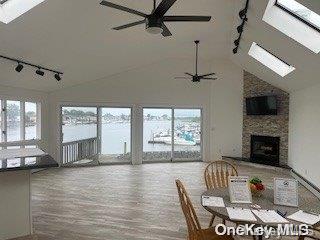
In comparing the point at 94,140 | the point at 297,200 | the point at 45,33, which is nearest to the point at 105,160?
the point at 94,140

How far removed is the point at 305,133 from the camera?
6.37m

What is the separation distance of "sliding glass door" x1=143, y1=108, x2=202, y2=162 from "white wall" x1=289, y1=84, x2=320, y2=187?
3077mm

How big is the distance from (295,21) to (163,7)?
2.79 meters

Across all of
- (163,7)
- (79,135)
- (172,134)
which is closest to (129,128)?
(172,134)

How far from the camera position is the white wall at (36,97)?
20.3 ft

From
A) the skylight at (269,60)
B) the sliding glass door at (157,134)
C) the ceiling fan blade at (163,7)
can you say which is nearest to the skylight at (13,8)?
the ceiling fan blade at (163,7)

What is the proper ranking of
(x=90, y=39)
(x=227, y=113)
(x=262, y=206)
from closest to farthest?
(x=262, y=206) → (x=90, y=39) → (x=227, y=113)

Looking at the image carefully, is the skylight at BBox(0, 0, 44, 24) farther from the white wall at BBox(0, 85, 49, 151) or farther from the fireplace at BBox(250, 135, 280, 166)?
the fireplace at BBox(250, 135, 280, 166)

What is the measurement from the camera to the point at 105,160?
29.1 ft

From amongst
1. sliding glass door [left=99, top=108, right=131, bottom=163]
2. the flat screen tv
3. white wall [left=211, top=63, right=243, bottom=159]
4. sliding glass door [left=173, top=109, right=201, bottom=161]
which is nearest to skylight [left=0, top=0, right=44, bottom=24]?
sliding glass door [left=99, top=108, right=131, bottom=163]

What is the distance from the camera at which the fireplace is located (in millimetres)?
8078

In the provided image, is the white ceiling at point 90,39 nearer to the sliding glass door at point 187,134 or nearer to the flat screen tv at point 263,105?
the flat screen tv at point 263,105

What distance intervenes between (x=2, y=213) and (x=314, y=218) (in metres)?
3.46

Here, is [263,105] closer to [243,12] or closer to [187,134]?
[187,134]
